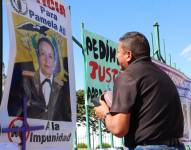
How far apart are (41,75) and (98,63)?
171 centimetres

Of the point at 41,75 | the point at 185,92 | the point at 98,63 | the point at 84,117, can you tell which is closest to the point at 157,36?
the point at 185,92

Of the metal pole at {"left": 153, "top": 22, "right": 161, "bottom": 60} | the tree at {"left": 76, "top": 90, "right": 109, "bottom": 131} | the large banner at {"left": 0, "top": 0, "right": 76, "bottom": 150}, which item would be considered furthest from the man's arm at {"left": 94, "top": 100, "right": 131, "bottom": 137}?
the metal pole at {"left": 153, "top": 22, "right": 161, "bottom": 60}

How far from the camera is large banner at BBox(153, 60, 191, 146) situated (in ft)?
24.7

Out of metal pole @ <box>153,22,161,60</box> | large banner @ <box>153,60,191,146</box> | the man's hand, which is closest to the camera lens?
the man's hand

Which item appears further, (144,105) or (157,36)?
(157,36)

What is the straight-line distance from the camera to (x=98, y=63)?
5.64m

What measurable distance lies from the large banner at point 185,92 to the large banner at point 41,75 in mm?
3020

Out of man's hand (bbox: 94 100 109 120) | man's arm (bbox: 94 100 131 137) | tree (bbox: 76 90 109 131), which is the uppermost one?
tree (bbox: 76 90 109 131)

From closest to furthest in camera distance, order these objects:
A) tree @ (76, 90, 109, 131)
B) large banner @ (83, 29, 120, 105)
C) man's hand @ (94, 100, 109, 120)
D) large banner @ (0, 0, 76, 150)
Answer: man's hand @ (94, 100, 109, 120), large banner @ (0, 0, 76, 150), large banner @ (83, 29, 120, 105), tree @ (76, 90, 109, 131)

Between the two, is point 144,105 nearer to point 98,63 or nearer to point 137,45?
point 137,45

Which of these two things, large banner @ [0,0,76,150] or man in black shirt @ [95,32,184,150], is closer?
man in black shirt @ [95,32,184,150]

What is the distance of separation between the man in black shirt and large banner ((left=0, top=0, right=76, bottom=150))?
0.83 metres

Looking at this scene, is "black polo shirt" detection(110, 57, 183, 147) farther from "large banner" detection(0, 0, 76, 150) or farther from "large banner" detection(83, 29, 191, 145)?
"large banner" detection(83, 29, 191, 145)

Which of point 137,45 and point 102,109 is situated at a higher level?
point 137,45
